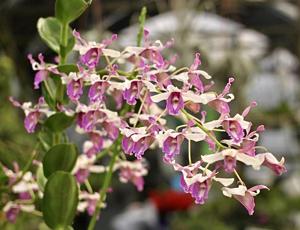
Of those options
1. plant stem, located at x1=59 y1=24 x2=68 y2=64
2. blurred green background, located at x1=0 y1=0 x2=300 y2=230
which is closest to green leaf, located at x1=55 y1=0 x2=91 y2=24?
plant stem, located at x1=59 y1=24 x2=68 y2=64

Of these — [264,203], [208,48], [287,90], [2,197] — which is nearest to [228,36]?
[208,48]

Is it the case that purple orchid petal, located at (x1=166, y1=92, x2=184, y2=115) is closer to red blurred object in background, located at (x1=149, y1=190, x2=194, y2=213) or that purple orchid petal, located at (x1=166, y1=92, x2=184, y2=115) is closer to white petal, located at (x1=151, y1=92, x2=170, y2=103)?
white petal, located at (x1=151, y1=92, x2=170, y2=103)

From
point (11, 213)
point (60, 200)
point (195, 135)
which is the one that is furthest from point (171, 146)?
point (11, 213)

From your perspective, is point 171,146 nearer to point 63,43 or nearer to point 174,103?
point 174,103

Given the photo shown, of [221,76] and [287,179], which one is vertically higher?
[221,76]

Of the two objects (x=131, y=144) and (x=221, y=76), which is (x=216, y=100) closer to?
(x=131, y=144)

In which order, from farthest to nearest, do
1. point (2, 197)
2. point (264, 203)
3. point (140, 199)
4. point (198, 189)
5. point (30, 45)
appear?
point (30, 45), point (140, 199), point (264, 203), point (2, 197), point (198, 189)
